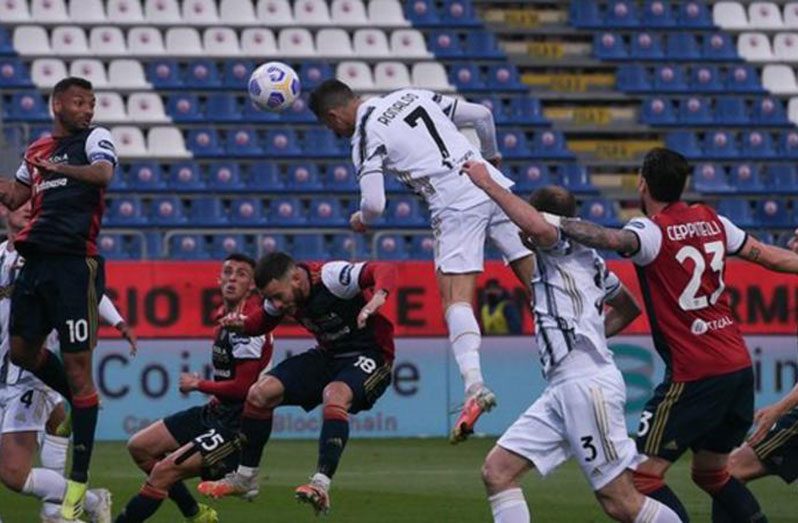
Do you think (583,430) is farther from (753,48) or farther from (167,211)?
(753,48)

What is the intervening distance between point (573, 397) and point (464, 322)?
1.95 metres

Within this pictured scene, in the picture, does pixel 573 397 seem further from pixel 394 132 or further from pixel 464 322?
pixel 394 132

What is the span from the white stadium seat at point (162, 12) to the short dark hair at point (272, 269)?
18240 mm

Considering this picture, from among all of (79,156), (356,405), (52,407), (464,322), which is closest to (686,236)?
(464,322)

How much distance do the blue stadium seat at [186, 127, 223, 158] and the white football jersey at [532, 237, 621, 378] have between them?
18.4 meters

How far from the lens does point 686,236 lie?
8.98 m

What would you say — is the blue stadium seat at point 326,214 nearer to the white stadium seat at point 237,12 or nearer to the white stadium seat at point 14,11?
the white stadium seat at point 237,12

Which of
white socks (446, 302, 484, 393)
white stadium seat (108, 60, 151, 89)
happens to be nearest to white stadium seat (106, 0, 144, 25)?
white stadium seat (108, 60, 151, 89)

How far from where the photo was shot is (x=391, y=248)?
23.9 m

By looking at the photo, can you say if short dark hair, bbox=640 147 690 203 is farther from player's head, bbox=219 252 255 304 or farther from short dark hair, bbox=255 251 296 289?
player's head, bbox=219 252 255 304

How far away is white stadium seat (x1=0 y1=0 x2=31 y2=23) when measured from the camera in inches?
1099

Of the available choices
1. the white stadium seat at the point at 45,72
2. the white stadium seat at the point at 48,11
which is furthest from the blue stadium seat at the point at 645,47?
the white stadium seat at the point at 45,72

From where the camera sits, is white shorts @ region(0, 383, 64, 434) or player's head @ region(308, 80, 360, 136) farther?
white shorts @ region(0, 383, 64, 434)

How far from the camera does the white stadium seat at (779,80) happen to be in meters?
30.3
